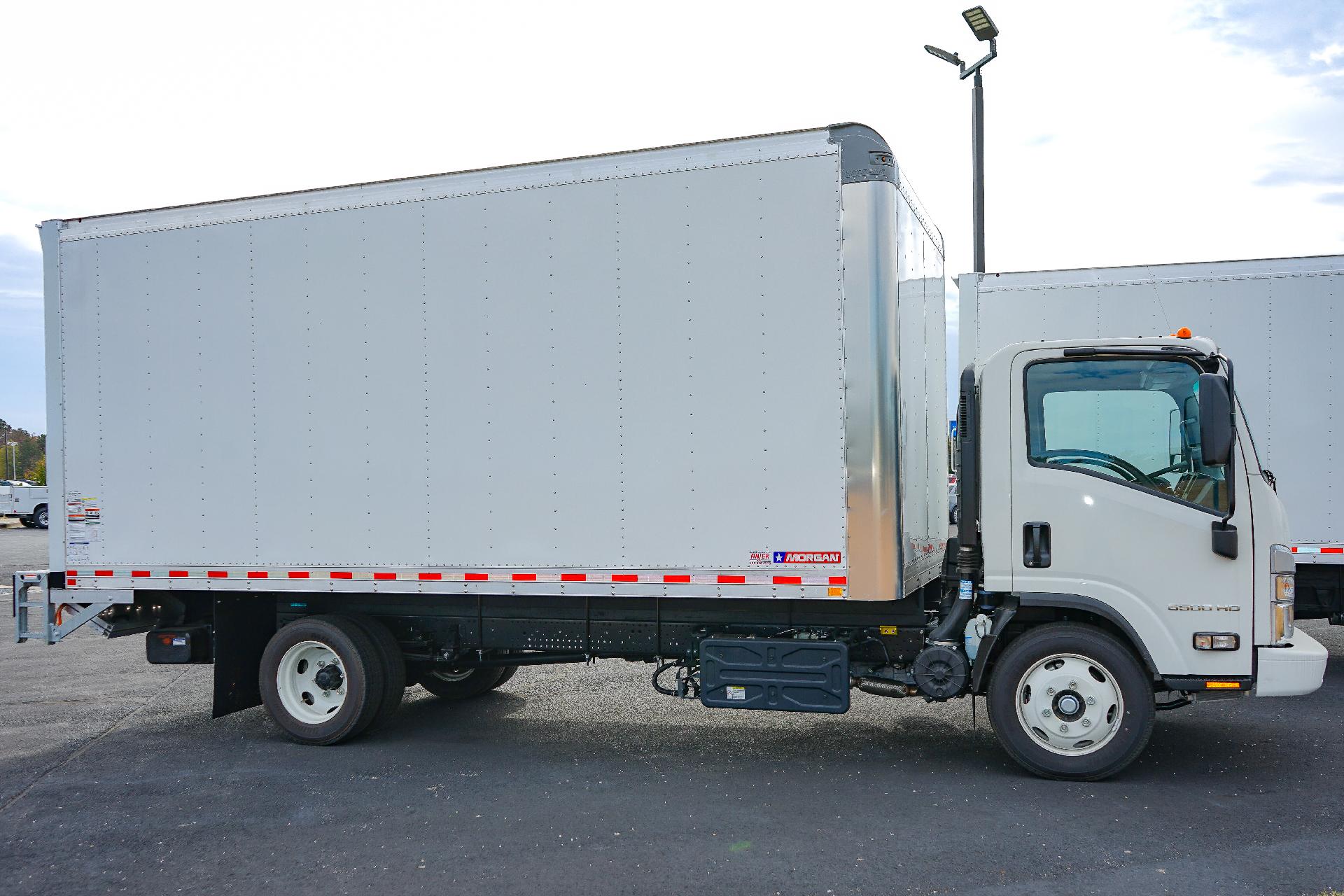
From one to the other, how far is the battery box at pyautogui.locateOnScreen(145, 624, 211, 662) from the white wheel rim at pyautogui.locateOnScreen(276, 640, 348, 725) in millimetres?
748

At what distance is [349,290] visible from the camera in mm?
7094

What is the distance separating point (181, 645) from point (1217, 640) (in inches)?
267

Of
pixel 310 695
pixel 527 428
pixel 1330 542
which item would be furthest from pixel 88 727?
pixel 1330 542

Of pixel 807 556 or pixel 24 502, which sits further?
pixel 24 502

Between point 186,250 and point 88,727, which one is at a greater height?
point 186,250

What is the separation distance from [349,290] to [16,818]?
11.9 ft

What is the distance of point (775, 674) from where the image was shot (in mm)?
6367

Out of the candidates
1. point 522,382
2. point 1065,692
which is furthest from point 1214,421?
point 522,382

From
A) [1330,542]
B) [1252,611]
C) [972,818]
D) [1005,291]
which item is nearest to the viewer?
[972,818]

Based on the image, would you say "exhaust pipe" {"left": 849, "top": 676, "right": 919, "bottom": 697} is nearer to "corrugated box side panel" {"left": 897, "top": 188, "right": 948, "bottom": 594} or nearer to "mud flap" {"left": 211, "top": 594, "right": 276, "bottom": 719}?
"corrugated box side panel" {"left": 897, "top": 188, "right": 948, "bottom": 594}

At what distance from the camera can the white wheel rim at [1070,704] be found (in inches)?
234

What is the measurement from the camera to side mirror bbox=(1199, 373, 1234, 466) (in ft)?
→ 18.0

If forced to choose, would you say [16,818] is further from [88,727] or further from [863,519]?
[863,519]

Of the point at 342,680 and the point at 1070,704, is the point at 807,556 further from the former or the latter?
the point at 342,680
